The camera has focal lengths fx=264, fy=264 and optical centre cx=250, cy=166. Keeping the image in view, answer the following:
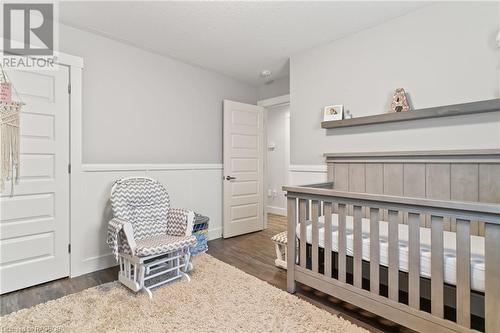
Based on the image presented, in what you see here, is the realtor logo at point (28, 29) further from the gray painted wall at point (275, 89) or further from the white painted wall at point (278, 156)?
the white painted wall at point (278, 156)

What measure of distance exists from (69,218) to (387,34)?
3.29 metres

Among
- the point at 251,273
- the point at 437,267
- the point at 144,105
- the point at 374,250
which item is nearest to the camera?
the point at 437,267

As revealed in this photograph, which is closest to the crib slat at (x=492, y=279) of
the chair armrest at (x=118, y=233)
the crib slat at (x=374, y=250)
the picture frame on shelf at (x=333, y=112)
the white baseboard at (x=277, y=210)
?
the crib slat at (x=374, y=250)

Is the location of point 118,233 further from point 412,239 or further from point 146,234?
point 412,239

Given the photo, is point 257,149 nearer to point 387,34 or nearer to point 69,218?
point 387,34

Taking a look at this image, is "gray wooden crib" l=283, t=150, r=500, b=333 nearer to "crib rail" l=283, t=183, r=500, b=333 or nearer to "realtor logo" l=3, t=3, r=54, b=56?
"crib rail" l=283, t=183, r=500, b=333

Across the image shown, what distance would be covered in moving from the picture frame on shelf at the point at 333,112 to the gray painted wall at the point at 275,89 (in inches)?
47.2

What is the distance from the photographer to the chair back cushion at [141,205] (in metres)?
2.29

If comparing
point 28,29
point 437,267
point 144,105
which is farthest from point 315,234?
point 28,29

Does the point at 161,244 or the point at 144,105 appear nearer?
the point at 161,244

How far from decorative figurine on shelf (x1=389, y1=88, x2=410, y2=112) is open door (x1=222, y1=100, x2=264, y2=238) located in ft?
6.67

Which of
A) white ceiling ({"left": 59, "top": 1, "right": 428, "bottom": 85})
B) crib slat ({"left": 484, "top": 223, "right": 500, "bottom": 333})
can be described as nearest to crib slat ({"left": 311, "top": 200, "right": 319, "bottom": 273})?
crib slat ({"left": 484, "top": 223, "right": 500, "bottom": 333})

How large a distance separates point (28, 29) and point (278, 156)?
163 inches

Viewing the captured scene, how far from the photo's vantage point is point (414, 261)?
4.89 feet
